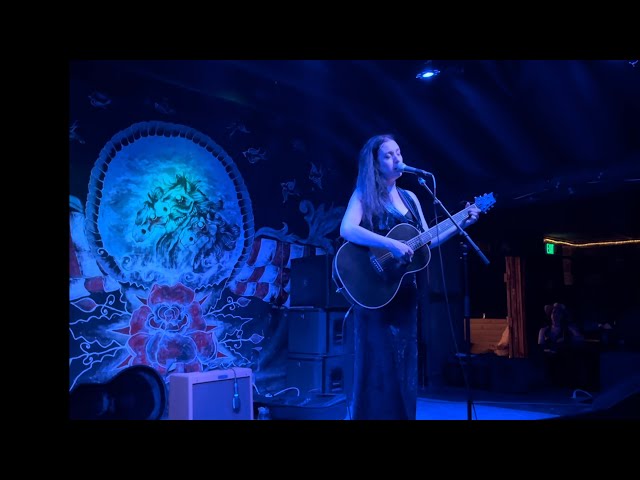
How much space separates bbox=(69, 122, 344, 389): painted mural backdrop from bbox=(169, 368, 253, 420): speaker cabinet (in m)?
1.19

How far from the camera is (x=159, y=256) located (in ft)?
16.8

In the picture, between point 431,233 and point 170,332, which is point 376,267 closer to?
point 431,233

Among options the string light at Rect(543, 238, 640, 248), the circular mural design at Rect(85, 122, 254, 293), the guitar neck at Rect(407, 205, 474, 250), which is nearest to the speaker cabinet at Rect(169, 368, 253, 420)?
the circular mural design at Rect(85, 122, 254, 293)

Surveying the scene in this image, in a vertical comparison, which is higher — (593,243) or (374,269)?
(593,243)

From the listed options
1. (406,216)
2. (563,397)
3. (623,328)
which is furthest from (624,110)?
(406,216)

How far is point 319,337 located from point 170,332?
1416 millimetres

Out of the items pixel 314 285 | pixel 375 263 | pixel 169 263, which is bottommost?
pixel 314 285

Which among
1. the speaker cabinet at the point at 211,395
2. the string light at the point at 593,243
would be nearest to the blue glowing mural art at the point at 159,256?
the speaker cabinet at the point at 211,395

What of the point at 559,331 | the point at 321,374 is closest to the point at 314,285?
the point at 321,374

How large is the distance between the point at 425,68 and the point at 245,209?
2.35 m

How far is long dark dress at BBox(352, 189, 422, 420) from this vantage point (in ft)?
8.88

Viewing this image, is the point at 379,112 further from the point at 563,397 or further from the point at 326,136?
the point at 563,397

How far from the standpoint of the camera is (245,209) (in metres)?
5.85

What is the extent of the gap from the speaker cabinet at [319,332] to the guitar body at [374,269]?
2.37 metres
